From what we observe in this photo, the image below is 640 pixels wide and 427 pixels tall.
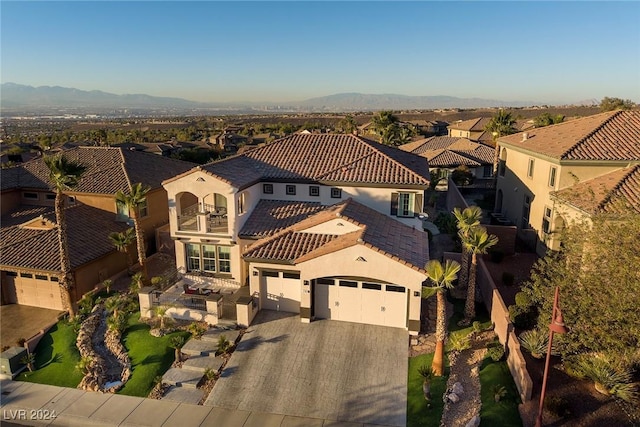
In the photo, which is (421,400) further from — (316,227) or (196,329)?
(196,329)

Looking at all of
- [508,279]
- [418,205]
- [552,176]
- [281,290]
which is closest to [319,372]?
[281,290]

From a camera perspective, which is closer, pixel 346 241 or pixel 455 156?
pixel 346 241

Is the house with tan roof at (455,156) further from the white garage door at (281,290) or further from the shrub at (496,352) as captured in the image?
the shrub at (496,352)

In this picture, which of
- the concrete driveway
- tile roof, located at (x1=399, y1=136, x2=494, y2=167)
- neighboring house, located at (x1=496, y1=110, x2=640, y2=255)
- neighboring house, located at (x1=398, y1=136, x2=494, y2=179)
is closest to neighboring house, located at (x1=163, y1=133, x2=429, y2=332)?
the concrete driveway

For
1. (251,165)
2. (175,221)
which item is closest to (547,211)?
(251,165)

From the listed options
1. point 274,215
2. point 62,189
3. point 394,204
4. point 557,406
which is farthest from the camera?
point 394,204

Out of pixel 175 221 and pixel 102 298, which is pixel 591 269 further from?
pixel 102 298

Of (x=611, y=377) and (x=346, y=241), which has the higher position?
(x=346, y=241)
